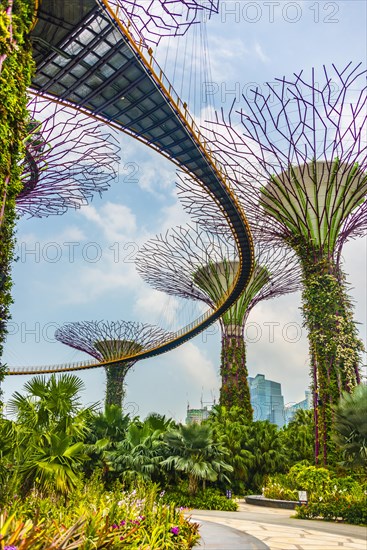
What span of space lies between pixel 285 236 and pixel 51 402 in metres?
11.7

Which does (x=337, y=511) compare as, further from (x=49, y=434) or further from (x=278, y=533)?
(x=49, y=434)

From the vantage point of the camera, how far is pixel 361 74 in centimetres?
1312

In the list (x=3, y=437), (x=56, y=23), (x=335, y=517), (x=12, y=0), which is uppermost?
(x=56, y=23)

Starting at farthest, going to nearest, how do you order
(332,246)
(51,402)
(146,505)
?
(332,246)
(51,402)
(146,505)

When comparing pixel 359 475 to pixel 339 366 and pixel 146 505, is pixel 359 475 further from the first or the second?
pixel 146 505

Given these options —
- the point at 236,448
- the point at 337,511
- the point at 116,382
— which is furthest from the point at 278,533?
the point at 116,382

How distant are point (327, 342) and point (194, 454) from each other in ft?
19.6

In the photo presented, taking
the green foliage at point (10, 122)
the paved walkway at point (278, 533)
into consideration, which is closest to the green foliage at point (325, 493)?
the paved walkway at point (278, 533)

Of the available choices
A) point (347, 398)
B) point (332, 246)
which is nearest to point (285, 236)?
point (332, 246)

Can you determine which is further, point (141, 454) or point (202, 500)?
point (141, 454)

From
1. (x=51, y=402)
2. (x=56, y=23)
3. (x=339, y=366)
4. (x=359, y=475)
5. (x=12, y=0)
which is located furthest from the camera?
(x=339, y=366)

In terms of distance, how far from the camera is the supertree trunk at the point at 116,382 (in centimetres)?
3847

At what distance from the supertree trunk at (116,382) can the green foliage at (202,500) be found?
24.6m

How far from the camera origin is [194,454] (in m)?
14.7
